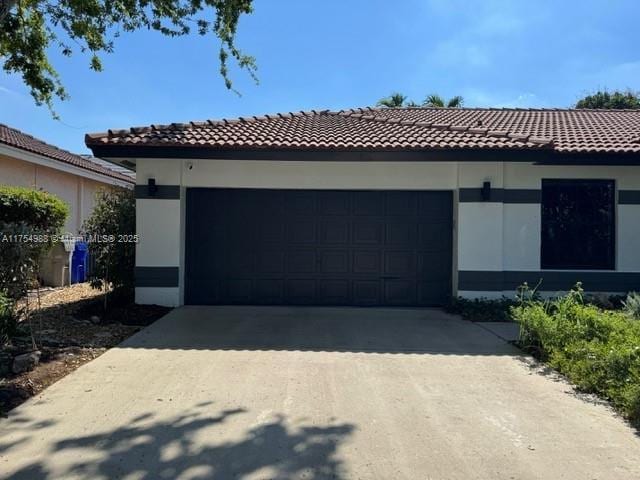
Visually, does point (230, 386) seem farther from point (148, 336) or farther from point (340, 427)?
point (148, 336)

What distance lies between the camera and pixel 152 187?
32.4ft

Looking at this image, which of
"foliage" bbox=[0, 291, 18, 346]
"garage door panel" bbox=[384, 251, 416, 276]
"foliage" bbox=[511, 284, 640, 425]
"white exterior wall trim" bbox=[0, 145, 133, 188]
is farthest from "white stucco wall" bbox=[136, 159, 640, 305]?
"white exterior wall trim" bbox=[0, 145, 133, 188]

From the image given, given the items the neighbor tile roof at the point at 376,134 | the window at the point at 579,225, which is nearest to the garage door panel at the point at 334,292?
the neighbor tile roof at the point at 376,134

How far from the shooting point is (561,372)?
591 cm

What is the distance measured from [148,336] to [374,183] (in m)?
5.08

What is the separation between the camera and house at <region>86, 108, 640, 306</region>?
998cm

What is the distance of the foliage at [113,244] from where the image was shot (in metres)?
9.74

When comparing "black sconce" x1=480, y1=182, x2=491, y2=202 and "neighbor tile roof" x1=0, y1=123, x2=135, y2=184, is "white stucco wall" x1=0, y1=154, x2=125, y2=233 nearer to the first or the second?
"neighbor tile roof" x1=0, y1=123, x2=135, y2=184

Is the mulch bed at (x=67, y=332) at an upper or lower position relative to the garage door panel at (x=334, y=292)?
lower

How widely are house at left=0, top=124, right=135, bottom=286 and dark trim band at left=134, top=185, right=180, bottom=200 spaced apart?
1805mm

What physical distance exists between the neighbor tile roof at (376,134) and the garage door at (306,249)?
3.63 feet

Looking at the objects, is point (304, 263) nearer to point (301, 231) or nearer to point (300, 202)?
point (301, 231)

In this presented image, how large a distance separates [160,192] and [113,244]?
1.30m

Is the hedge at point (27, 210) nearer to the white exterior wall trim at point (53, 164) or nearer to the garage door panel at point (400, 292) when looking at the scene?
the white exterior wall trim at point (53, 164)
